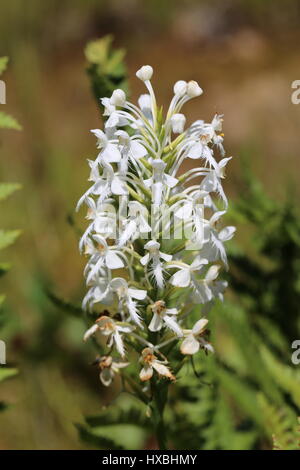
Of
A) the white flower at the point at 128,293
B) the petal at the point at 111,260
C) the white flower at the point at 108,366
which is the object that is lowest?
the white flower at the point at 108,366

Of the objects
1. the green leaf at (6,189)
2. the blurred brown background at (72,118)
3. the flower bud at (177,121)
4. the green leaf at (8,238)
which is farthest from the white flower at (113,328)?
the blurred brown background at (72,118)

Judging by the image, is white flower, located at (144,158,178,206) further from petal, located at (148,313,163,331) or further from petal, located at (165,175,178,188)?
petal, located at (148,313,163,331)

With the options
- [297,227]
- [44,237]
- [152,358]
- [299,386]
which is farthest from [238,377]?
[44,237]

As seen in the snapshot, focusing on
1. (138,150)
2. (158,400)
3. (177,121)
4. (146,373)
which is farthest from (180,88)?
(158,400)

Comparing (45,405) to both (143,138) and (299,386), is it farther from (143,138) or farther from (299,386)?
(143,138)

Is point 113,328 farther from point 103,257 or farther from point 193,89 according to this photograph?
point 193,89

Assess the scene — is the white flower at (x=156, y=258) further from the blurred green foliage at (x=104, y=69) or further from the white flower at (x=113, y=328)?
the blurred green foliage at (x=104, y=69)
